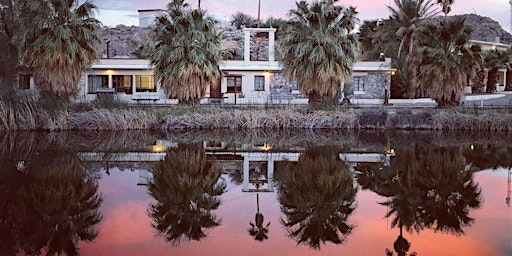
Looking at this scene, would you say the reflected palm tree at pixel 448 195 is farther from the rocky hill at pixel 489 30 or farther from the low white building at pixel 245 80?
the rocky hill at pixel 489 30

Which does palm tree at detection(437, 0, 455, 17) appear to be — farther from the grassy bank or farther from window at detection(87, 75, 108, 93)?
window at detection(87, 75, 108, 93)

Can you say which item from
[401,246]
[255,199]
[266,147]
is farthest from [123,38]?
[401,246]

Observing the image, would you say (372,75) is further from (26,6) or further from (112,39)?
(112,39)

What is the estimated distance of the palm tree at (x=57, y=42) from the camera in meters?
27.3

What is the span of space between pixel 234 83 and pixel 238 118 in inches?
611

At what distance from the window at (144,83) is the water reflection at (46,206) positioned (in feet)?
87.0

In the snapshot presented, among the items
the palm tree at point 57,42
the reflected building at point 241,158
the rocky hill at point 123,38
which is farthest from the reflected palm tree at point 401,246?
the rocky hill at point 123,38

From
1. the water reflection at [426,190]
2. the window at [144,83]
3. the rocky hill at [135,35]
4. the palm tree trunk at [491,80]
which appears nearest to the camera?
the water reflection at [426,190]

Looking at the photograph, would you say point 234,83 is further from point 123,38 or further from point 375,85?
point 123,38

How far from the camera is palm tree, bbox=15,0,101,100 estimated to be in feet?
89.7

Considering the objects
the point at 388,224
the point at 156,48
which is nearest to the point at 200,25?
the point at 156,48

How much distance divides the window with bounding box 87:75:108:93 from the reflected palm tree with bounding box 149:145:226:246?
87.3ft

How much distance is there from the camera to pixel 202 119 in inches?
1107

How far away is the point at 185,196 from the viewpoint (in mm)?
11734
